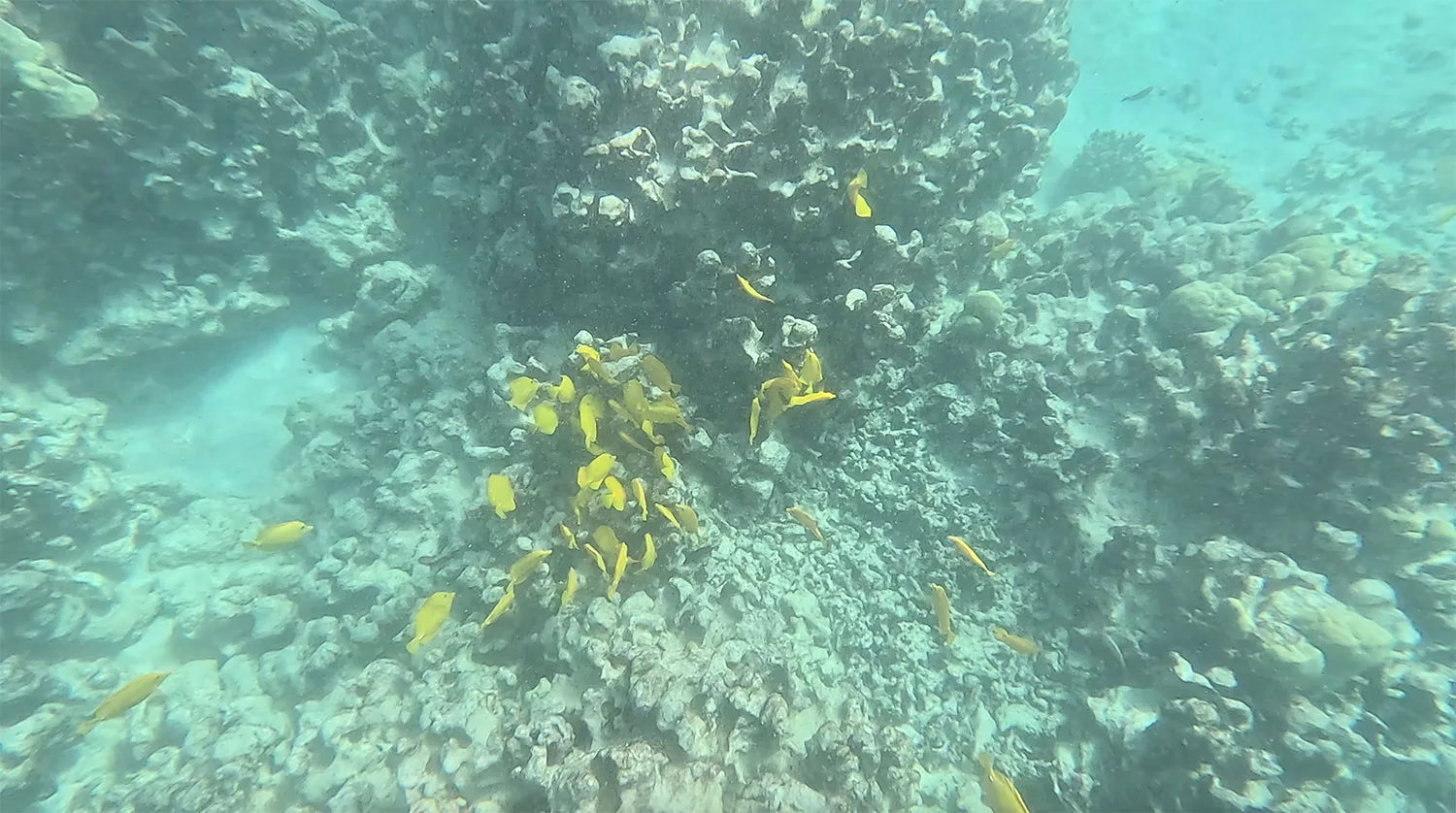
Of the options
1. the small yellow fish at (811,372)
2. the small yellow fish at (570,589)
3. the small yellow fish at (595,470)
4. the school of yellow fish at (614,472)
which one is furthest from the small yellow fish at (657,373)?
the small yellow fish at (570,589)

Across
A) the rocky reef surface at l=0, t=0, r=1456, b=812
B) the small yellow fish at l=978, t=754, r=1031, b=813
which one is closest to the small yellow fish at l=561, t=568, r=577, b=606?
the rocky reef surface at l=0, t=0, r=1456, b=812

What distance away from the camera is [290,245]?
7270 millimetres

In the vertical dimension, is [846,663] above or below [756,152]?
below

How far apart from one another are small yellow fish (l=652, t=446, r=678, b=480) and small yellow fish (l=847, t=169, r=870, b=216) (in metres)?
2.40

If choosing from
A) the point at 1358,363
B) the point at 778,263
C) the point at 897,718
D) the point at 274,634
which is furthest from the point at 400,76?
the point at 1358,363

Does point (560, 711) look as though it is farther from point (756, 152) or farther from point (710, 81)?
point (710, 81)

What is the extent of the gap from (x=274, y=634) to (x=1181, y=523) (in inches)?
333

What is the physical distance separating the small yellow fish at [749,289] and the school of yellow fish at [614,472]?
13 mm

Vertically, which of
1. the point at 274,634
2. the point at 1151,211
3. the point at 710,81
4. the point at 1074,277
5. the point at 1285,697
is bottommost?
the point at 274,634

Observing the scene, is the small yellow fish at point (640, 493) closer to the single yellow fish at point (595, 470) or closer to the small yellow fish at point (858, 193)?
the single yellow fish at point (595, 470)

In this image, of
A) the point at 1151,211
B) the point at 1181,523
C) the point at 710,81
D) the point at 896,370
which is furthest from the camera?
the point at 1151,211

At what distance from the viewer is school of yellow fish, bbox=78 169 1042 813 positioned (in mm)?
4027

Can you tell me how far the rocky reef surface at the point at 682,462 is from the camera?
4547mm

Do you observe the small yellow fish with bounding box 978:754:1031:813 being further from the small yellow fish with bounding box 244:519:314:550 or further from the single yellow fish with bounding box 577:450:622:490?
the small yellow fish with bounding box 244:519:314:550
